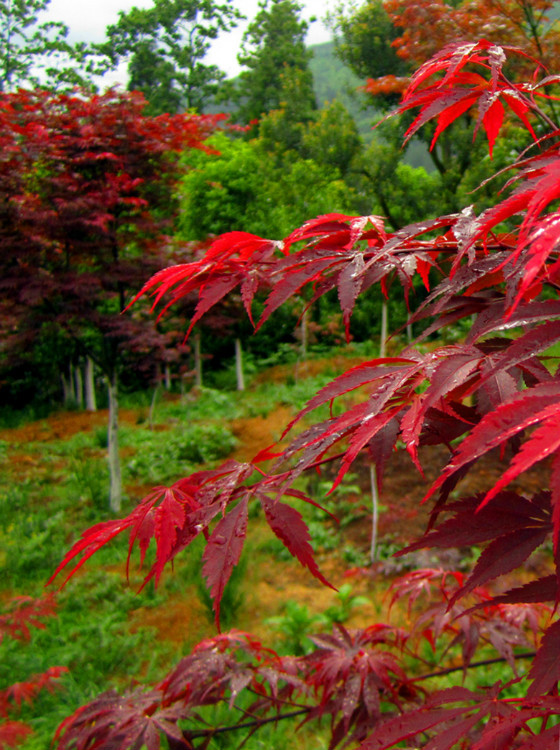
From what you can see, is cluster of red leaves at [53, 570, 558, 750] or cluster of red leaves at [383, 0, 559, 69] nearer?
cluster of red leaves at [53, 570, 558, 750]

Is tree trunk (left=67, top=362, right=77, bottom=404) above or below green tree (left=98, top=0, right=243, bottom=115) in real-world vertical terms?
below

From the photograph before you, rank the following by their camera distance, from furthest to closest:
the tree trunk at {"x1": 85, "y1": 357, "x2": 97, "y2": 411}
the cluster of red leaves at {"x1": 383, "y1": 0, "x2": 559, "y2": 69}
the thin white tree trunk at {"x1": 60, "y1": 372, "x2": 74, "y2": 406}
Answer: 1. the thin white tree trunk at {"x1": 60, "y1": 372, "x2": 74, "y2": 406}
2. the tree trunk at {"x1": 85, "y1": 357, "x2": 97, "y2": 411}
3. the cluster of red leaves at {"x1": 383, "y1": 0, "x2": 559, "y2": 69}

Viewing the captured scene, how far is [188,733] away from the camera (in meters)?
1.21

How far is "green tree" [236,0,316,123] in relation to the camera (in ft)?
70.7

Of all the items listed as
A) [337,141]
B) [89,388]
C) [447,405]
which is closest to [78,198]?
[337,141]

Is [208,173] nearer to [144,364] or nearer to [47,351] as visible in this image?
[47,351]

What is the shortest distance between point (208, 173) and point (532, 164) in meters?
11.0


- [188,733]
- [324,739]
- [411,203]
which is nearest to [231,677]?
[188,733]

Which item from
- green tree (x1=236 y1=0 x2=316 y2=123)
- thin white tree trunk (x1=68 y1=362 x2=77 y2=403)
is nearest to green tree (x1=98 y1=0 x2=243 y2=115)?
green tree (x1=236 y1=0 x2=316 y2=123)

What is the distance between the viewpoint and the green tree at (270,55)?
21.6 metres

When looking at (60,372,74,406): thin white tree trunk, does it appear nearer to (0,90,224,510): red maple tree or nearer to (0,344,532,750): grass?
(0,344,532,750): grass

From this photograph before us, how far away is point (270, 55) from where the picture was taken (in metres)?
21.7

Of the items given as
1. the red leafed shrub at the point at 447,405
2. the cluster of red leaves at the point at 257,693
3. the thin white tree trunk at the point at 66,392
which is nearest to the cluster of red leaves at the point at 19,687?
the cluster of red leaves at the point at 257,693

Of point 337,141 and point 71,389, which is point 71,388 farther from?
point 337,141
